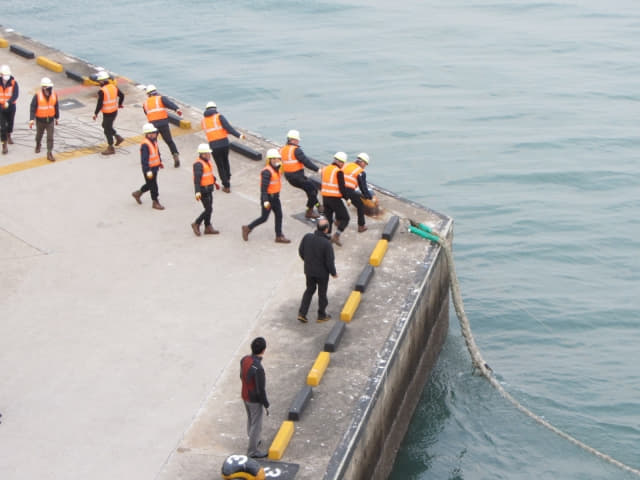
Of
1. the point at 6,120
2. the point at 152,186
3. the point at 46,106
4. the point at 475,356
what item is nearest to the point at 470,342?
the point at 475,356

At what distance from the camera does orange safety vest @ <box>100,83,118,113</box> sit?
65.1ft

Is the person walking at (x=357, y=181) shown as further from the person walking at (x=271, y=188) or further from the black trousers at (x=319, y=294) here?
the black trousers at (x=319, y=294)

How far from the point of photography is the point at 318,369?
12.7 m

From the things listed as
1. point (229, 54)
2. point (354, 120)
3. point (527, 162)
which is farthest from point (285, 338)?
point (229, 54)

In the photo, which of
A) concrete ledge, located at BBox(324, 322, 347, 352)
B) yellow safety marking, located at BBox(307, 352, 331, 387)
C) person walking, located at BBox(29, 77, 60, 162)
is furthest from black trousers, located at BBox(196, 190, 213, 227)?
person walking, located at BBox(29, 77, 60, 162)

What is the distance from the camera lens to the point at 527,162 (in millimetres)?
28516

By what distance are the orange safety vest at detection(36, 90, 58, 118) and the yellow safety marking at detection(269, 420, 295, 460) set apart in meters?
10.9

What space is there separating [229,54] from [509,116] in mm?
13642

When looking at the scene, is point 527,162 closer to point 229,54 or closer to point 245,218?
point 245,218

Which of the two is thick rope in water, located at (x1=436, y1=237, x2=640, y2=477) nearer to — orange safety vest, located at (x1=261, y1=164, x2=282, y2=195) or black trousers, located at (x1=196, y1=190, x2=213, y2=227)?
orange safety vest, located at (x1=261, y1=164, x2=282, y2=195)

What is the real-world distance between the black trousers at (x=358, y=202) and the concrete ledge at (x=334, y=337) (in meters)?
3.41

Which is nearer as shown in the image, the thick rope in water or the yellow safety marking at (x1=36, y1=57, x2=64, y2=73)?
the thick rope in water

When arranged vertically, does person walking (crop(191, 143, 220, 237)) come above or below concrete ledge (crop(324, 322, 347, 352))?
above

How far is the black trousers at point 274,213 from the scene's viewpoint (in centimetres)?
1622
